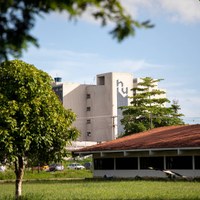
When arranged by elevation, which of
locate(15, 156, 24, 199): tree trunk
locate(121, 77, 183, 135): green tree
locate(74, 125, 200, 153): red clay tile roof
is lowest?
locate(15, 156, 24, 199): tree trunk

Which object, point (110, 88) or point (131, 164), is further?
point (110, 88)

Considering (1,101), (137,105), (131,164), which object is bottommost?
(131,164)

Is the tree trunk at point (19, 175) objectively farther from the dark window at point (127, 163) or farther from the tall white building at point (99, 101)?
the tall white building at point (99, 101)

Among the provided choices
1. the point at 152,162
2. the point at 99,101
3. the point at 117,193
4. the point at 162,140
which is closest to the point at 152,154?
the point at 152,162

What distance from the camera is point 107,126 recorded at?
97062 mm

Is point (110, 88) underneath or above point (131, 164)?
above

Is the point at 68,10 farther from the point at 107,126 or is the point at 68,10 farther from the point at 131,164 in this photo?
the point at 107,126

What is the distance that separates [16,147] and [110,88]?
78.4 meters

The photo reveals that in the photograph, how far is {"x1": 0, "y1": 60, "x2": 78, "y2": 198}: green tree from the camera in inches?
738

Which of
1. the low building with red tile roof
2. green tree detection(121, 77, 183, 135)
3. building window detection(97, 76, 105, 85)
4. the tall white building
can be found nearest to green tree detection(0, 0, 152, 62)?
the low building with red tile roof

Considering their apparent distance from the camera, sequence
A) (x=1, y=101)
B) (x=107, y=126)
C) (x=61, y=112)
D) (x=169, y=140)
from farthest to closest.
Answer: (x=107, y=126) → (x=169, y=140) → (x=61, y=112) → (x=1, y=101)

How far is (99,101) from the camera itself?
A: 98.9 meters

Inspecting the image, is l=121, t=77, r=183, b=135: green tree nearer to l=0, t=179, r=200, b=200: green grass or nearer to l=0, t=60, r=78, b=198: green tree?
l=0, t=179, r=200, b=200: green grass

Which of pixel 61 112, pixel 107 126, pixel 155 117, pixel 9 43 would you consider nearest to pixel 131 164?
pixel 61 112
